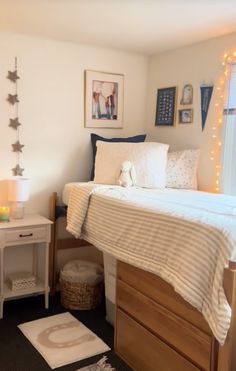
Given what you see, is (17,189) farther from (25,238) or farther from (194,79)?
(194,79)

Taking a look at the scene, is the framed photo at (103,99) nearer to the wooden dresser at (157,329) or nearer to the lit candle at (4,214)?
the lit candle at (4,214)

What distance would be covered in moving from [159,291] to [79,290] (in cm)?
115

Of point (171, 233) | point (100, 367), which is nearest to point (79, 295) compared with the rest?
point (100, 367)

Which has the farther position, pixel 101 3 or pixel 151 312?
pixel 101 3

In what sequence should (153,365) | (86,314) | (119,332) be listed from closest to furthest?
(153,365), (119,332), (86,314)

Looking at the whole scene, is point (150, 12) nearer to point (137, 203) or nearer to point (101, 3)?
point (101, 3)

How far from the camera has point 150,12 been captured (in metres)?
2.40

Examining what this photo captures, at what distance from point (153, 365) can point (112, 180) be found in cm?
137

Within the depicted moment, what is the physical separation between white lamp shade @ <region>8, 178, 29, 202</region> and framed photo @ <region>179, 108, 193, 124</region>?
1389 mm

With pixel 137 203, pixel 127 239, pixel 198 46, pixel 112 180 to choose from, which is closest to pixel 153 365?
pixel 127 239

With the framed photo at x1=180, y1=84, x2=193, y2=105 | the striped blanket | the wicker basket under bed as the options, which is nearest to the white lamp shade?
the striped blanket

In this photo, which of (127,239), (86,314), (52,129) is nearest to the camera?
(127,239)

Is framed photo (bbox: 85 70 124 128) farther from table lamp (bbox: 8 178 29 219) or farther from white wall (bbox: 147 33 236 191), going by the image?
table lamp (bbox: 8 178 29 219)

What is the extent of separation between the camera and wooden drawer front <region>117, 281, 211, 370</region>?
1728 millimetres
